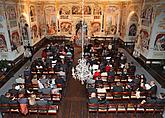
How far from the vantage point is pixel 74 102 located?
10.7 meters

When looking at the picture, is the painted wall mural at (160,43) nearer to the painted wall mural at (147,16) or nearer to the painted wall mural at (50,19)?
the painted wall mural at (147,16)

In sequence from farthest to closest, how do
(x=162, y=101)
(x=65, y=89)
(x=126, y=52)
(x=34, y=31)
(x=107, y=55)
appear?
1. (x=34, y=31)
2. (x=126, y=52)
3. (x=107, y=55)
4. (x=65, y=89)
5. (x=162, y=101)

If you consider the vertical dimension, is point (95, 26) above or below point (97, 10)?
below

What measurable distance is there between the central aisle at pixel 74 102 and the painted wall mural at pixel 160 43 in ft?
25.7

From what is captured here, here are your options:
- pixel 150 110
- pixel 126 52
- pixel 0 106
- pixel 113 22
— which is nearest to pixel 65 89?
pixel 0 106

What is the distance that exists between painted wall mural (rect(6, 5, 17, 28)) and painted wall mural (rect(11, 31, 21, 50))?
0.83 metres

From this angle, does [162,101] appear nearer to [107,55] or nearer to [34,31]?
[107,55]

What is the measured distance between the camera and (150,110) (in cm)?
944

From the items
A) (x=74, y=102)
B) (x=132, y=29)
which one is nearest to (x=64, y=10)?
(x=132, y=29)

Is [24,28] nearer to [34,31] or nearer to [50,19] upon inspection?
[34,31]

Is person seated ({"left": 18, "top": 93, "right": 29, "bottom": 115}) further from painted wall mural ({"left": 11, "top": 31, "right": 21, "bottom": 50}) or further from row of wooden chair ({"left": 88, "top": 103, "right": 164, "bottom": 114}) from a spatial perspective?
painted wall mural ({"left": 11, "top": 31, "right": 21, "bottom": 50})

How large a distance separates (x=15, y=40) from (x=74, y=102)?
9234 mm

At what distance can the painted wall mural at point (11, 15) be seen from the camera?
48.3ft

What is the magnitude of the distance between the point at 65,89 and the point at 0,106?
448 cm
